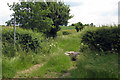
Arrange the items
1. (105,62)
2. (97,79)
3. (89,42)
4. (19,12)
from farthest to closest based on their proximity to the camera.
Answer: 1. (19,12)
2. (89,42)
3. (105,62)
4. (97,79)

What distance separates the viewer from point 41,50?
934 cm

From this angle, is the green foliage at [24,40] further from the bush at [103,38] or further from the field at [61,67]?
the bush at [103,38]

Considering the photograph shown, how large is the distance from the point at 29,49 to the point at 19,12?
492 centimetres

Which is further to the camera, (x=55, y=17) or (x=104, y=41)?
(x=55, y=17)

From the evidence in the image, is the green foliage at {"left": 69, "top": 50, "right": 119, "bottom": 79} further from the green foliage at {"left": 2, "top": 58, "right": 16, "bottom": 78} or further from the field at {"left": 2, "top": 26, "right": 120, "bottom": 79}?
the green foliage at {"left": 2, "top": 58, "right": 16, "bottom": 78}

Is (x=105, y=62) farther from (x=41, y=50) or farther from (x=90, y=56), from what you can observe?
(x=41, y=50)

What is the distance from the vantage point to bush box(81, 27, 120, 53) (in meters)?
7.62

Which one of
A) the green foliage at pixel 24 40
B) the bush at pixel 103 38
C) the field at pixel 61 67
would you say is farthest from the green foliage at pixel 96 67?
the green foliage at pixel 24 40

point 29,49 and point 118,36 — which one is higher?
point 118,36

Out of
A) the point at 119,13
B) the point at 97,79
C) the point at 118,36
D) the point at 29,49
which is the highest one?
the point at 119,13

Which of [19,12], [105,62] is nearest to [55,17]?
[19,12]

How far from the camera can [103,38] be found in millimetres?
7918

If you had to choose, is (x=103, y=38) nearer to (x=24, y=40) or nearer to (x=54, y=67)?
(x=54, y=67)

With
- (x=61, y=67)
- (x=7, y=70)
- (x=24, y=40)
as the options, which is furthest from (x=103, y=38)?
(x=7, y=70)
